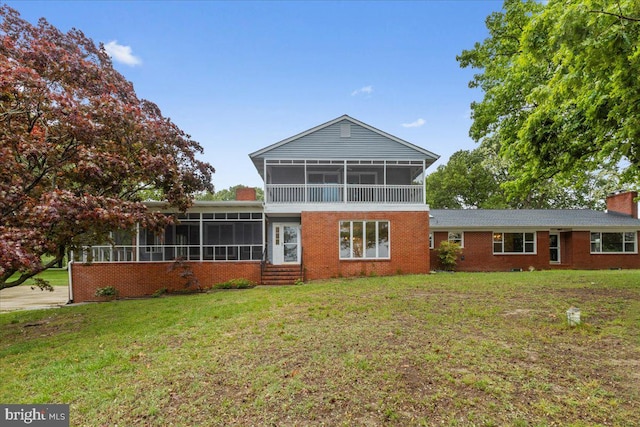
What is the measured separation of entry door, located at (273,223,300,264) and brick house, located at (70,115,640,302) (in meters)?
0.05

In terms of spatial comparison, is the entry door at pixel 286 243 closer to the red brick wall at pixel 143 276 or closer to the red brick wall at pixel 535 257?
the red brick wall at pixel 143 276

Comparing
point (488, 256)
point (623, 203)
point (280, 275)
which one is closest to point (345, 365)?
point (280, 275)

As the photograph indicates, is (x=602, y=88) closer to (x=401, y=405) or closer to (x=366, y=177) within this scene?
(x=401, y=405)

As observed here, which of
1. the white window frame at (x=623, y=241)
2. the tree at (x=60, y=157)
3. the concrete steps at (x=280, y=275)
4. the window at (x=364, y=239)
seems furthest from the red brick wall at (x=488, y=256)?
the tree at (x=60, y=157)

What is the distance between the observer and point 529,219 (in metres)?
21.2

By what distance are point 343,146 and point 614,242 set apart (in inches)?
734

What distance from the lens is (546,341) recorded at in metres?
5.49

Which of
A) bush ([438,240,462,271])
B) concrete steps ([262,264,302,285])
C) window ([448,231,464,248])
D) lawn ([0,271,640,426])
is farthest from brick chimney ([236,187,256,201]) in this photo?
window ([448,231,464,248])

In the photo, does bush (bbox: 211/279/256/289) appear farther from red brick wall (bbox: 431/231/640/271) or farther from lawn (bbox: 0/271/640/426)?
red brick wall (bbox: 431/231/640/271)

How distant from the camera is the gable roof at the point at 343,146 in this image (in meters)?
16.1

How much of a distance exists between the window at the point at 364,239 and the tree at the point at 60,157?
7.59m

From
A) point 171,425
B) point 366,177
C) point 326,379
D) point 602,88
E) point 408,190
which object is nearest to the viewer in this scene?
point 171,425

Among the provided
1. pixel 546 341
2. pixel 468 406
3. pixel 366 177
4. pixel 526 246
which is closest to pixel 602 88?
pixel 546 341

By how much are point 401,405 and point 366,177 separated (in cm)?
1432
